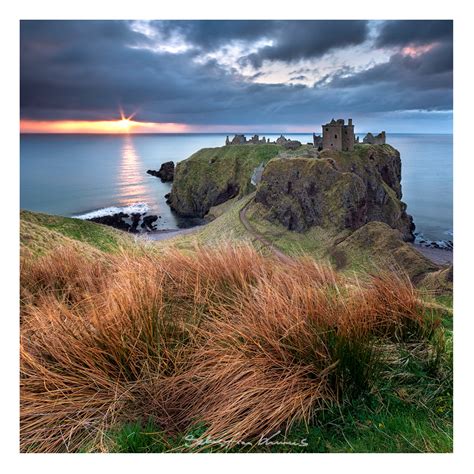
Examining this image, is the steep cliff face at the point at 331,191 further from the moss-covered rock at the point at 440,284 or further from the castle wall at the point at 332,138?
the moss-covered rock at the point at 440,284

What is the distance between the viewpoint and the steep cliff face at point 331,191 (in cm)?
2025

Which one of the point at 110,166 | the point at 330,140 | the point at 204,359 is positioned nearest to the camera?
the point at 204,359

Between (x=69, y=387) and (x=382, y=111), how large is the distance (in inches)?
173

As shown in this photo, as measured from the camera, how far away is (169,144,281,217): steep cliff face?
1697 centimetres

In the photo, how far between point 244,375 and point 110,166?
5.17 meters

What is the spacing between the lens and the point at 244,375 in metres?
2.79

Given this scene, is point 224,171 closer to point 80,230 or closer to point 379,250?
point 379,250

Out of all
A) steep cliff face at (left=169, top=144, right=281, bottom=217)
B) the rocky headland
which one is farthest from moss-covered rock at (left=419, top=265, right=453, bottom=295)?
steep cliff face at (left=169, top=144, right=281, bottom=217)

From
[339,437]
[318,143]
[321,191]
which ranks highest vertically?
[318,143]

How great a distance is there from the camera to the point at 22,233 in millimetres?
7340

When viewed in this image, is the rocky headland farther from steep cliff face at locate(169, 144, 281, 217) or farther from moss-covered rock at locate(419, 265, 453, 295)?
moss-covered rock at locate(419, 265, 453, 295)

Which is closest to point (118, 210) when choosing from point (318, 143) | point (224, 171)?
point (224, 171)
